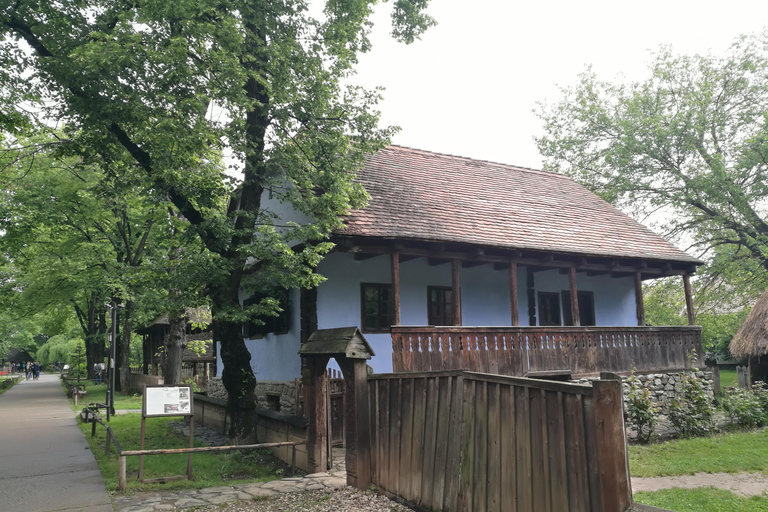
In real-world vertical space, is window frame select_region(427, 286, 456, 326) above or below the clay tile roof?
below

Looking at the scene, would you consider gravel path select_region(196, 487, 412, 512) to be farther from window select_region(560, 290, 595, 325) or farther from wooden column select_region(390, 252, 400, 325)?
window select_region(560, 290, 595, 325)

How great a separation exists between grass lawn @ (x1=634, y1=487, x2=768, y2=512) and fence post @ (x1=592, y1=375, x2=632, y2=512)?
10.2ft

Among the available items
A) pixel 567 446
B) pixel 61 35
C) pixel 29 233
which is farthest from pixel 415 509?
pixel 29 233

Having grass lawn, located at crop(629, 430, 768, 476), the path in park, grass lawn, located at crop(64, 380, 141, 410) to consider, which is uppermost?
the path in park

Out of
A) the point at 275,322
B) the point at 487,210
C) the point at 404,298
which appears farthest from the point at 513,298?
the point at 275,322

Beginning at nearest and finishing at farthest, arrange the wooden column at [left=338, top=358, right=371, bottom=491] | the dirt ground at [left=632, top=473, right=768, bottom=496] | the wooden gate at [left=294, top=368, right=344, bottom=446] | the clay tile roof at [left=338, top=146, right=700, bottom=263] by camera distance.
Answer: the wooden column at [left=338, top=358, right=371, bottom=491] < the dirt ground at [left=632, top=473, right=768, bottom=496] < the wooden gate at [left=294, top=368, right=344, bottom=446] < the clay tile roof at [left=338, top=146, right=700, bottom=263]

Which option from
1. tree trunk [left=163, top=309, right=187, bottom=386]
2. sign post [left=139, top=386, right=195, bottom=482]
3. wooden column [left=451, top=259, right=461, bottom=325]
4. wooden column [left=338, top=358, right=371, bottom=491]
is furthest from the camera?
tree trunk [left=163, top=309, right=187, bottom=386]

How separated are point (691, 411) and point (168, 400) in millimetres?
10473

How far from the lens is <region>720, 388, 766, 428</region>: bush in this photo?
13.0m

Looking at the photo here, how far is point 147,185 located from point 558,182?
15.4 m

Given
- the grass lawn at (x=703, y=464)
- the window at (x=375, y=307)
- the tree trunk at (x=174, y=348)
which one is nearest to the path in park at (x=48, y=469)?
the tree trunk at (x=174, y=348)

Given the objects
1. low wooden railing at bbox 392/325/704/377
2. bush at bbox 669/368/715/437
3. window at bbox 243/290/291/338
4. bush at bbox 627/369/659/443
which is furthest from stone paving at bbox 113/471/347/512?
bush at bbox 669/368/715/437

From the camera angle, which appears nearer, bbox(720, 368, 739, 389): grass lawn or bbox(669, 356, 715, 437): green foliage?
bbox(669, 356, 715, 437): green foliage

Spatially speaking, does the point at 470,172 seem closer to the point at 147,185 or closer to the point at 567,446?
the point at 147,185
